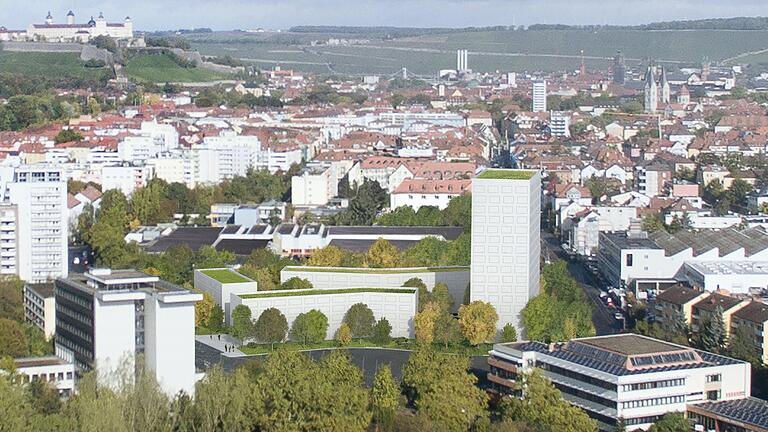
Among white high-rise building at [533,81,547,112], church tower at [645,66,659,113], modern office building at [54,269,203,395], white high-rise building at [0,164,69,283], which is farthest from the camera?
white high-rise building at [533,81,547,112]

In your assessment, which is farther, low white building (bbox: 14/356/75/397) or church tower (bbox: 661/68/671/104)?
church tower (bbox: 661/68/671/104)

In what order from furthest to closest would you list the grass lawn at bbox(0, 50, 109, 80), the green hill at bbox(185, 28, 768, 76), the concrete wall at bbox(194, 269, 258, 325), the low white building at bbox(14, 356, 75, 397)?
1. the green hill at bbox(185, 28, 768, 76)
2. the grass lawn at bbox(0, 50, 109, 80)
3. the concrete wall at bbox(194, 269, 258, 325)
4. the low white building at bbox(14, 356, 75, 397)

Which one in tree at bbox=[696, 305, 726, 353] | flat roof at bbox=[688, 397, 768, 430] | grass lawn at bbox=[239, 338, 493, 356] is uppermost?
tree at bbox=[696, 305, 726, 353]

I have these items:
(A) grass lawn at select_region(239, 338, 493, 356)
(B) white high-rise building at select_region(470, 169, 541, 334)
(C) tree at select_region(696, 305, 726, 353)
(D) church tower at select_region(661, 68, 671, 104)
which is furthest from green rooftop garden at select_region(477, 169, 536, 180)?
(D) church tower at select_region(661, 68, 671, 104)

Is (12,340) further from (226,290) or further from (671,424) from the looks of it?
(671,424)

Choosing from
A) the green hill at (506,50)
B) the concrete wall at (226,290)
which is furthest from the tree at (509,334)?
the green hill at (506,50)

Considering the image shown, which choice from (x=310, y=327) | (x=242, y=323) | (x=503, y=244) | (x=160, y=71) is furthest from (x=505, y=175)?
(x=160, y=71)

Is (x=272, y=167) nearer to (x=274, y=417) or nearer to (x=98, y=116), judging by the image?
(x=98, y=116)

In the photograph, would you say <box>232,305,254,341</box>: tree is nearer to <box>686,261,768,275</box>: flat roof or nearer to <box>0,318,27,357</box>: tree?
<box>0,318,27,357</box>: tree
